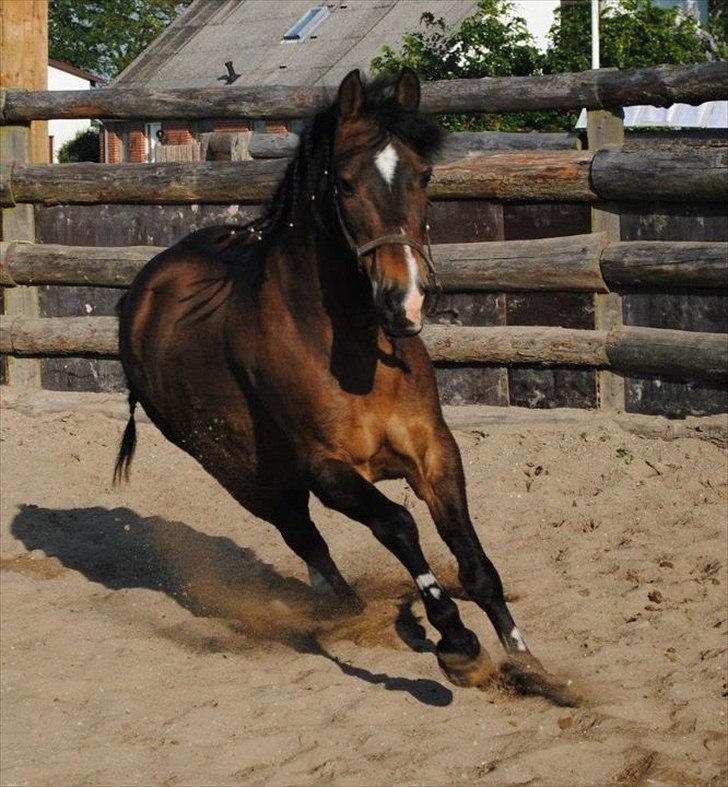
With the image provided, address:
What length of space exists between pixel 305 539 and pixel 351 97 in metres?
2.34

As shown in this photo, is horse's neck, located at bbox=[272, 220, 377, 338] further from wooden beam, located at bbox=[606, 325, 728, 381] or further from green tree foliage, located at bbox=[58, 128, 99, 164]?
green tree foliage, located at bbox=[58, 128, 99, 164]

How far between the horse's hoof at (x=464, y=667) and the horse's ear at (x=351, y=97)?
183 cm

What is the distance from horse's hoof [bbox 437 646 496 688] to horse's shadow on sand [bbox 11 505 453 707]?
498 millimetres

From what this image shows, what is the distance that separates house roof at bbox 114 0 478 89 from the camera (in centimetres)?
4144

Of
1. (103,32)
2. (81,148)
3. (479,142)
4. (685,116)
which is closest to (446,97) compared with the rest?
(479,142)

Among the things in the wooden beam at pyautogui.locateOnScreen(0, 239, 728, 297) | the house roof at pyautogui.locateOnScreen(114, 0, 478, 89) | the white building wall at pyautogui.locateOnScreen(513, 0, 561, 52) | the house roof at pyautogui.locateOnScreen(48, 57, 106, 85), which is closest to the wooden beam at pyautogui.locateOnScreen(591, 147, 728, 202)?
the wooden beam at pyautogui.locateOnScreen(0, 239, 728, 297)

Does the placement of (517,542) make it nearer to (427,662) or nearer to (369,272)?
(427,662)

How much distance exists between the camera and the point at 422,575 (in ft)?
16.7

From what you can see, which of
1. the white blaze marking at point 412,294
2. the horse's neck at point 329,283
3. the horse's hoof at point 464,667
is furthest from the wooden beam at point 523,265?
the white blaze marking at point 412,294

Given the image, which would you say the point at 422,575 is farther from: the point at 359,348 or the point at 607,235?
the point at 607,235

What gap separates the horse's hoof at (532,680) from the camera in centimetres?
505

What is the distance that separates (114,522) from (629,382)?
9.77 ft

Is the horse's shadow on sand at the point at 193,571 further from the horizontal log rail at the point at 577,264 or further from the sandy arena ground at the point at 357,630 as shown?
the horizontal log rail at the point at 577,264

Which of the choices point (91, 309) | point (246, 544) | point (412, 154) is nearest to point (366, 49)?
point (91, 309)
